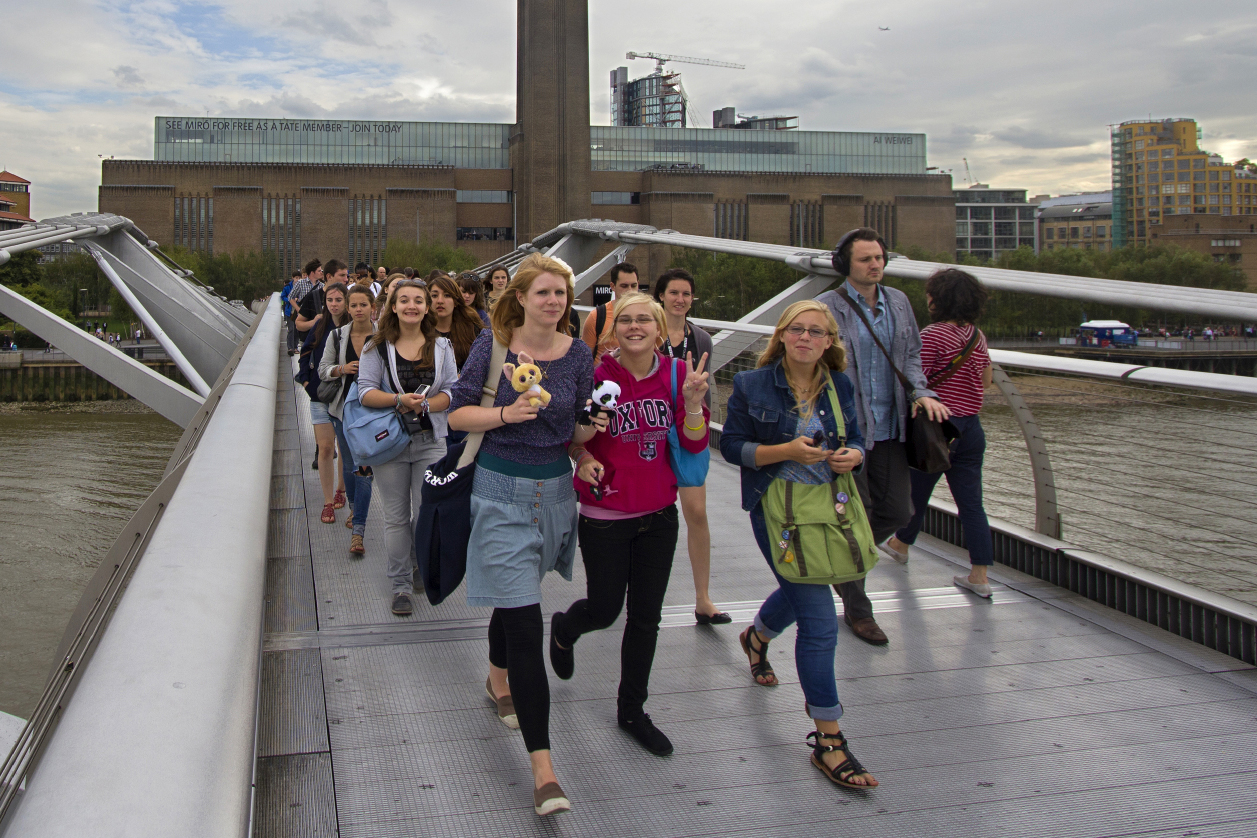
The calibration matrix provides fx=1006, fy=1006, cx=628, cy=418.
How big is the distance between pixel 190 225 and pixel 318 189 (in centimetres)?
900

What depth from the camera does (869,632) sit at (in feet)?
12.3

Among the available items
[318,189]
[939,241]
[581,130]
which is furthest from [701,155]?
[318,189]

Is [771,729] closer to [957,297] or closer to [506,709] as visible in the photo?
[506,709]

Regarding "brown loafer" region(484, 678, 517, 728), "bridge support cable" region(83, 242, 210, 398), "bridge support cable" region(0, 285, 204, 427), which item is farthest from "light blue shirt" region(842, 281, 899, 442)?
"bridge support cable" region(83, 242, 210, 398)

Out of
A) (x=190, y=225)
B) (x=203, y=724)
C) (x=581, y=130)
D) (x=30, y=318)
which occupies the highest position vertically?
(x=581, y=130)

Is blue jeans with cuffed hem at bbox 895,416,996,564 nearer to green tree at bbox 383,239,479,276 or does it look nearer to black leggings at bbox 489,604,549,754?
black leggings at bbox 489,604,549,754

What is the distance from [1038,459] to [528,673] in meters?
2.98

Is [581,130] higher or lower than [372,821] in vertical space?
higher

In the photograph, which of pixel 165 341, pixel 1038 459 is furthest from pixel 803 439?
pixel 165 341

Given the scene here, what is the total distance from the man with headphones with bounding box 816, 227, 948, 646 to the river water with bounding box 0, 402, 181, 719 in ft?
14.3

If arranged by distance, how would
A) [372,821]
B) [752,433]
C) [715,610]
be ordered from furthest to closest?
[715,610]
[752,433]
[372,821]

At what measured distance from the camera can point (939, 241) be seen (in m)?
78.4

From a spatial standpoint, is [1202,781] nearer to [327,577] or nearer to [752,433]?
[752,433]

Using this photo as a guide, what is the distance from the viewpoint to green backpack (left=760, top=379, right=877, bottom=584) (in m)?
2.75
